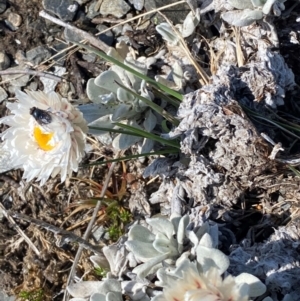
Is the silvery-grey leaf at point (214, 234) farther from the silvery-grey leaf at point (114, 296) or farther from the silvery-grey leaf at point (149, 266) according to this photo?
the silvery-grey leaf at point (114, 296)

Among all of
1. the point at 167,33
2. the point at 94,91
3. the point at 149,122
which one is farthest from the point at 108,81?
the point at 167,33

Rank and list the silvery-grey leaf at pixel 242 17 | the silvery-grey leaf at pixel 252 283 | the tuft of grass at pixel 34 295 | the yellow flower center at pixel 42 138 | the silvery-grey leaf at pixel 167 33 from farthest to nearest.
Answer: the tuft of grass at pixel 34 295
the silvery-grey leaf at pixel 167 33
the silvery-grey leaf at pixel 242 17
the yellow flower center at pixel 42 138
the silvery-grey leaf at pixel 252 283

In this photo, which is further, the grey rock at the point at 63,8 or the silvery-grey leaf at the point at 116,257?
the grey rock at the point at 63,8

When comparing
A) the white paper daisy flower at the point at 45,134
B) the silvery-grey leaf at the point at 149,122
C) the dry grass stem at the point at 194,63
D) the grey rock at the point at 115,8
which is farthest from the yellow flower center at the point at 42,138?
the grey rock at the point at 115,8

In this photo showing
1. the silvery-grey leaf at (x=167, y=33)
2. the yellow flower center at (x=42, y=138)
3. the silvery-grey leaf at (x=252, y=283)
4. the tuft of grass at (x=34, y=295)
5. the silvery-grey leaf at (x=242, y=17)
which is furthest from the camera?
the tuft of grass at (x=34, y=295)

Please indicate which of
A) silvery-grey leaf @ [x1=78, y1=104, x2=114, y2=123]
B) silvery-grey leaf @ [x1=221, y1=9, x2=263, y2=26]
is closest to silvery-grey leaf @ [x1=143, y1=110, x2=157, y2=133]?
silvery-grey leaf @ [x1=78, y1=104, x2=114, y2=123]

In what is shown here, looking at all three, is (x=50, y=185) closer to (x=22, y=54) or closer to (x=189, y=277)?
(x=22, y=54)

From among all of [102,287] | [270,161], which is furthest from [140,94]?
[102,287]
